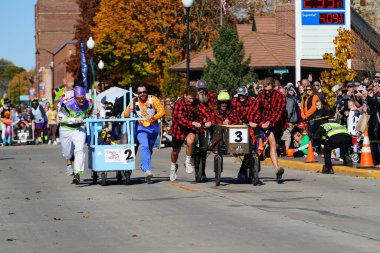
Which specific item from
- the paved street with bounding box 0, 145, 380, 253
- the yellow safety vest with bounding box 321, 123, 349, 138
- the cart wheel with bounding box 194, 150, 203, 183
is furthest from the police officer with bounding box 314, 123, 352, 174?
the cart wheel with bounding box 194, 150, 203, 183

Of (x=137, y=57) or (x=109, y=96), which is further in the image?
(x=137, y=57)

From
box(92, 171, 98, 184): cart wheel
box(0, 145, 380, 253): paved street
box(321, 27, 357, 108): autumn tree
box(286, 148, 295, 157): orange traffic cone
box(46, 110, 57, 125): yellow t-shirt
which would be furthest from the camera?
box(46, 110, 57, 125): yellow t-shirt

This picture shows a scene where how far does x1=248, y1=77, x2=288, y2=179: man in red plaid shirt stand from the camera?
1931 centimetres

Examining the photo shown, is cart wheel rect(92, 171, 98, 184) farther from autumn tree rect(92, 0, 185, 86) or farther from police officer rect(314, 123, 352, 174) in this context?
autumn tree rect(92, 0, 185, 86)

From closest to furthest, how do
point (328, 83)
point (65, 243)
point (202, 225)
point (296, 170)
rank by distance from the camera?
point (65, 243), point (202, 225), point (296, 170), point (328, 83)

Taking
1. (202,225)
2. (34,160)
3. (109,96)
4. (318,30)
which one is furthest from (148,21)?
(202,225)

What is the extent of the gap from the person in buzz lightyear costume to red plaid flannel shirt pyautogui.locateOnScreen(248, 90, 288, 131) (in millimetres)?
3234

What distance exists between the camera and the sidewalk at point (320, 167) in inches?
840

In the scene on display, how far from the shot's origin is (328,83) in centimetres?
3459

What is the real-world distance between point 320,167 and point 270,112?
484 cm

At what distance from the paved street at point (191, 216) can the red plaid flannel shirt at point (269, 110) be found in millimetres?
1218

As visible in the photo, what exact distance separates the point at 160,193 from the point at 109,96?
3475 centimetres

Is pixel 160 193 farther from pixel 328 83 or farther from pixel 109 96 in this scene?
pixel 109 96

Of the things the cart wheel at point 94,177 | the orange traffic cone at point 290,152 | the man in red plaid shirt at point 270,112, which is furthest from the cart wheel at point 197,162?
the orange traffic cone at point 290,152
